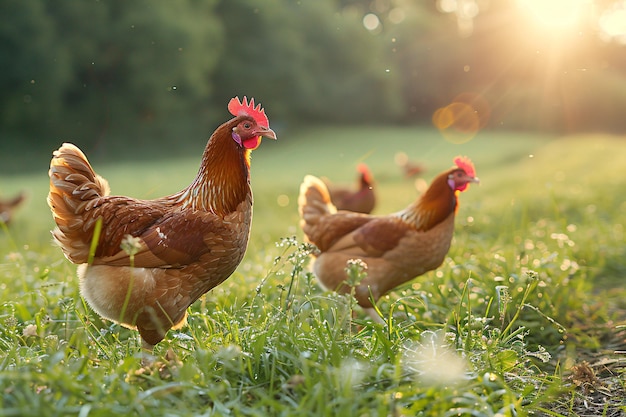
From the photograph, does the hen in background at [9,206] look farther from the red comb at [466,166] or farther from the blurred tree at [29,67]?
the blurred tree at [29,67]

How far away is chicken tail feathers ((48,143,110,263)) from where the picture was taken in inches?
120

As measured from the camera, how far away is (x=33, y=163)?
18.6 meters

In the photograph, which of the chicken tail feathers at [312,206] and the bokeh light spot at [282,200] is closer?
the chicken tail feathers at [312,206]

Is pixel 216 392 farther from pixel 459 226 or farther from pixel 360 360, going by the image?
pixel 459 226

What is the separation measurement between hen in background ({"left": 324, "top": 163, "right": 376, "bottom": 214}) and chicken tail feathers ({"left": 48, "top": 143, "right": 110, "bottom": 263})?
468 cm

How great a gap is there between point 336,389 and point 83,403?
95cm

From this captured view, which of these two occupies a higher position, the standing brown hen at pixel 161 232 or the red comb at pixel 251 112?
the red comb at pixel 251 112

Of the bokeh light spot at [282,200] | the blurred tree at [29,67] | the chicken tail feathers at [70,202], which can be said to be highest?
the blurred tree at [29,67]

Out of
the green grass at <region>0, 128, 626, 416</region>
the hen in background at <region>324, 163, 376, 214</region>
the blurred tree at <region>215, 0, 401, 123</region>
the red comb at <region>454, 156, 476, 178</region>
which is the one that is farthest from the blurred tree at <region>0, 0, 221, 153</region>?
the red comb at <region>454, 156, 476, 178</region>

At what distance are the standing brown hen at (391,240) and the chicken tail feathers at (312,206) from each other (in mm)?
60

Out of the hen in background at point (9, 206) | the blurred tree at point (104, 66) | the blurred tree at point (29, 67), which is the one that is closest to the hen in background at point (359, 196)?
the hen in background at point (9, 206)

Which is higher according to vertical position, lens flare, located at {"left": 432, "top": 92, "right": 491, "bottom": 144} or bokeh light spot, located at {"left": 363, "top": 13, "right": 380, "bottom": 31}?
bokeh light spot, located at {"left": 363, "top": 13, "right": 380, "bottom": 31}

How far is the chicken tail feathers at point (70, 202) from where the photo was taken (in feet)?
9.98

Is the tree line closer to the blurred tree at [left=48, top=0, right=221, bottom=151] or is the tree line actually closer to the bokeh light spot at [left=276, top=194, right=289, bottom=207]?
the blurred tree at [left=48, top=0, right=221, bottom=151]
